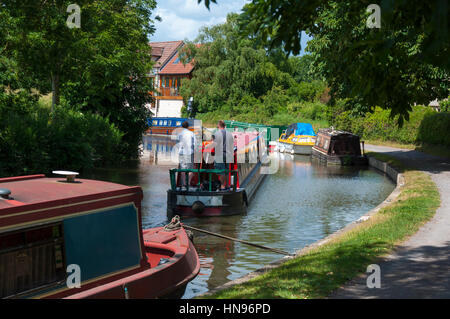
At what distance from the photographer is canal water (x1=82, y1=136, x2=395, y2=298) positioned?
1068 cm

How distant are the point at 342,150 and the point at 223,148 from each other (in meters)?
18.5

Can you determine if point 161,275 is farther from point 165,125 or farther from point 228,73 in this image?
point 165,125

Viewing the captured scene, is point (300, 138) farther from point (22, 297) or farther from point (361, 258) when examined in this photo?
point (22, 297)

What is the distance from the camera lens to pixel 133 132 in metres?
30.7

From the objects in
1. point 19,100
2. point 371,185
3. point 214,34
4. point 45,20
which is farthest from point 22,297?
point 214,34

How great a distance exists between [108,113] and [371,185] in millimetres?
14513

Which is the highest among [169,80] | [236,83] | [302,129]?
[169,80]

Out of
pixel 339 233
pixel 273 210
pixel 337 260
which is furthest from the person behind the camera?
pixel 273 210

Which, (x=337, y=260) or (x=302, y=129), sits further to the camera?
(x=302, y=129)

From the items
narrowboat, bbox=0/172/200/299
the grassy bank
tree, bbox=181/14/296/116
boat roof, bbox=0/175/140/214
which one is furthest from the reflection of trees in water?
tree, bbox=181/14/296/116

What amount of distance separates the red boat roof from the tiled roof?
A: 234 ft

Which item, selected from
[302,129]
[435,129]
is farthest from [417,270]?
[302,129]

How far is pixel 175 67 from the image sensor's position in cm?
7394

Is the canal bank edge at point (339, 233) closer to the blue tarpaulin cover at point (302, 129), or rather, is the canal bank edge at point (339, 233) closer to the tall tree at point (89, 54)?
the tall tree at point (89, 54)
